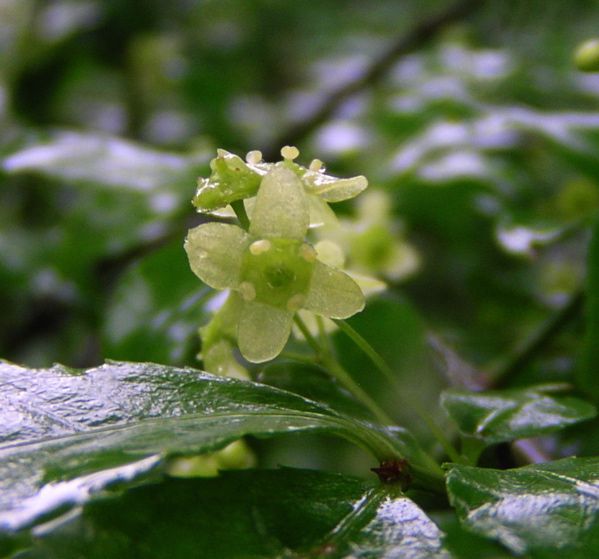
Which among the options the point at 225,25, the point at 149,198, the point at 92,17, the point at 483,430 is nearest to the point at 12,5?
the point at 92,17

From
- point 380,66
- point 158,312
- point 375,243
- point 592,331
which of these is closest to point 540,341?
point 592,331

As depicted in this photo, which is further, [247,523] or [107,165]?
[107,165]

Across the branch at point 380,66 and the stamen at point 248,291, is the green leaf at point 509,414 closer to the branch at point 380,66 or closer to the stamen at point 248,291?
the stamen at point 248,291

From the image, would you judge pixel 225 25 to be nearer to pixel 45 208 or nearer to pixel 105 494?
pixel 45 208

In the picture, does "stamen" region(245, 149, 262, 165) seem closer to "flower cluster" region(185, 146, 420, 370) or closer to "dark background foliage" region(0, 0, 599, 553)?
"flower cluster" region(185, 146, 420, 370)

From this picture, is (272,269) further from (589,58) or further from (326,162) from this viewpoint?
(326,162)

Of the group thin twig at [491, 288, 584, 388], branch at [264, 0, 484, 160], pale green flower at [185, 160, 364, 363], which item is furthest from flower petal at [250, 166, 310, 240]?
branch at [264, 0, 484, 160]

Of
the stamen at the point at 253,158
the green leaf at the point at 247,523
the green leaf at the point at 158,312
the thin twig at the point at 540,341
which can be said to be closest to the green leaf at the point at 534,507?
the green leaf at the point at 247,523
